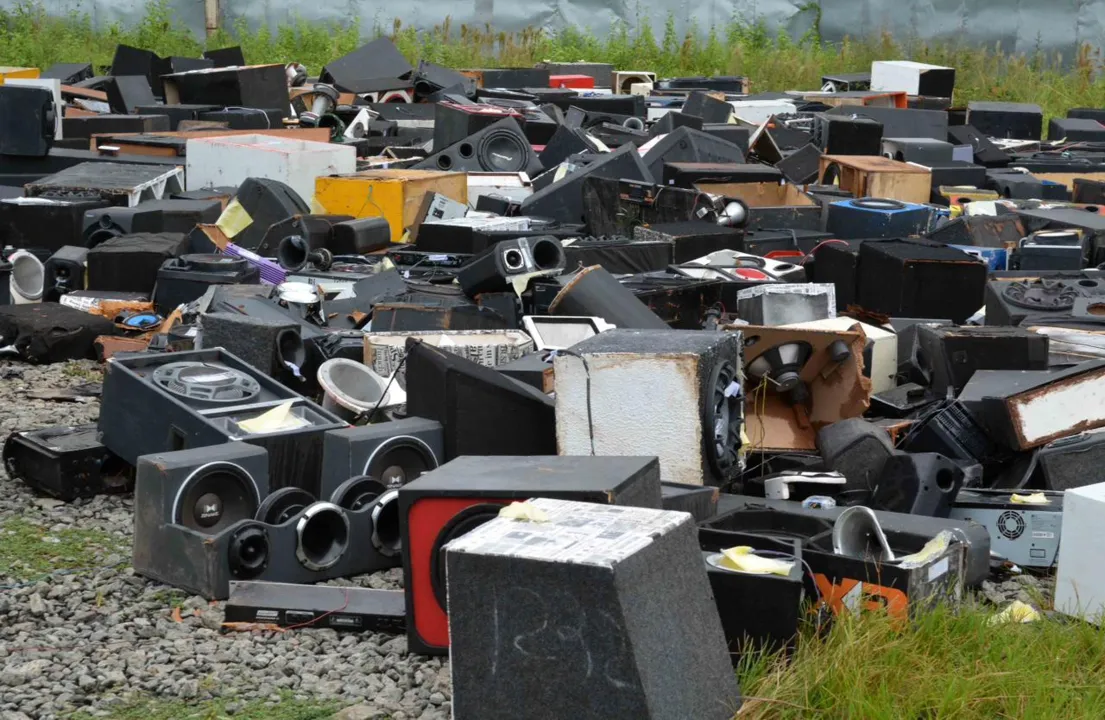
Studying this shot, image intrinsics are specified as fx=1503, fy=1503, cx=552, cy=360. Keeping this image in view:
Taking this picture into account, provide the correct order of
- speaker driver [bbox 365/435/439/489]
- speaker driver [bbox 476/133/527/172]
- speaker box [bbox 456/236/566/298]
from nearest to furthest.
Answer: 1. speaker driver [bbox 365/435/439/489]
2. speaker box [bbox 456/236/566/298]
3. speaker driver [bbox 476/133/527/172]

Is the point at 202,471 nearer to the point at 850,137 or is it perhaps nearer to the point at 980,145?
the point at 850,137

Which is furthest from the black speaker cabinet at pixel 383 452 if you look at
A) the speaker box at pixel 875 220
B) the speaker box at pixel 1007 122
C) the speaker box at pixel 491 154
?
the speaker box at pixel 1007 122

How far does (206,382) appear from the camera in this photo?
6.09 meters

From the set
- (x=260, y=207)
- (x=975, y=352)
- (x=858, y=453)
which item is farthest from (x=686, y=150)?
(x=858, y=453)

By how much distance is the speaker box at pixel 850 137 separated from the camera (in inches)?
589

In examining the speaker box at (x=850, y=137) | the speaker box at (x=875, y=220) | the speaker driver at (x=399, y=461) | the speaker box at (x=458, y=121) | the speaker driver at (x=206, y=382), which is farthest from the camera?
the speaker box at (x=850, y=137)

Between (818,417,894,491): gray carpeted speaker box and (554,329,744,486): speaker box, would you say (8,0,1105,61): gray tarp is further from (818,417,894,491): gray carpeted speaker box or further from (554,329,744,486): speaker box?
(554,329,744,486): speaker box

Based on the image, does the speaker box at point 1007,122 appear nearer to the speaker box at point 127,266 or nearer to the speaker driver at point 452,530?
the speaker box at point 127,266

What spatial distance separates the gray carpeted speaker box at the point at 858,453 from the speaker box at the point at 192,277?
168 inches

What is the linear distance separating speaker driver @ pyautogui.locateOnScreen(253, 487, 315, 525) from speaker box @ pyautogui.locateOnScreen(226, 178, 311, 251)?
5671mm

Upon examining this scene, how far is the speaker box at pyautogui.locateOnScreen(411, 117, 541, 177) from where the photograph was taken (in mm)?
13188

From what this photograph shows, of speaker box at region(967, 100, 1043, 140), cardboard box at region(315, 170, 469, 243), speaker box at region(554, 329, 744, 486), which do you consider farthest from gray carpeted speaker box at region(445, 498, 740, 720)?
speaker box at region(967, 100, 1043, 140)

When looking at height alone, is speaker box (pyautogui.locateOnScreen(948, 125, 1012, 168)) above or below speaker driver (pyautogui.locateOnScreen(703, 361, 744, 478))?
above

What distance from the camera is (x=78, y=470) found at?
6.14 m
